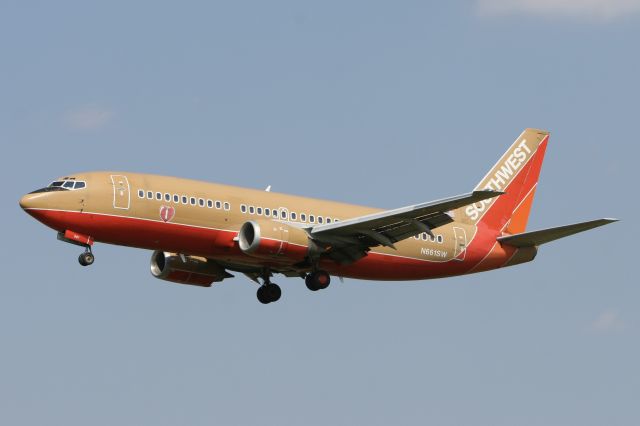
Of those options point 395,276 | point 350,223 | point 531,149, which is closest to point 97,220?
point 350,223

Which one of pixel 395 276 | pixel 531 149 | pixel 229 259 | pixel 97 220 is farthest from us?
pixel 531 149

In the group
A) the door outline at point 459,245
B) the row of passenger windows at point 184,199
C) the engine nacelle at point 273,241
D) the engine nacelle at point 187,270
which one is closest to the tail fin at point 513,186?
the door outline at point 459,245

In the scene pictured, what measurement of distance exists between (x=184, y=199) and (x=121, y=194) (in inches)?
95.8

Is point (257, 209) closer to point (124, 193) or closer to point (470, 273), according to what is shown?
point (124, 193)

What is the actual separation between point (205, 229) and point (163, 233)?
1.69 m

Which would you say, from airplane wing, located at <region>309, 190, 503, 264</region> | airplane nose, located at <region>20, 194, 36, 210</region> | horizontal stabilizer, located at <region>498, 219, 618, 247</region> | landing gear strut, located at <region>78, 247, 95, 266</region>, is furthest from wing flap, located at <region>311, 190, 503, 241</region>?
airplane nose, located at <region>20, 194, 36, 210</region>

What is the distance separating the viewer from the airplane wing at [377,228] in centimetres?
5059

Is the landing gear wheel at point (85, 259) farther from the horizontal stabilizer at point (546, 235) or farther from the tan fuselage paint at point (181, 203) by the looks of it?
the horizontal stabilizer at point (546, 235)

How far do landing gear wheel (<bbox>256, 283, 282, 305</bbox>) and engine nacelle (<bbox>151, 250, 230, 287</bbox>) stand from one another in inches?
63.8

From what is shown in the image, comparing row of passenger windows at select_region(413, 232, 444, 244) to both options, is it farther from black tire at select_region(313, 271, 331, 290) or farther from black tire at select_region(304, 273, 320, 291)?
black tire at select_region(304, 273, 320, 291)

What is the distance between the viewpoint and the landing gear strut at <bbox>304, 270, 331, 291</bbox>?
54406mm

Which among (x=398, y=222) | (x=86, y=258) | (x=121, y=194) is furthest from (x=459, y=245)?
(x=86, y=258)

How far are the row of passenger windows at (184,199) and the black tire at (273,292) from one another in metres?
6.19

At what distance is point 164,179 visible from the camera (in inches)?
2047
